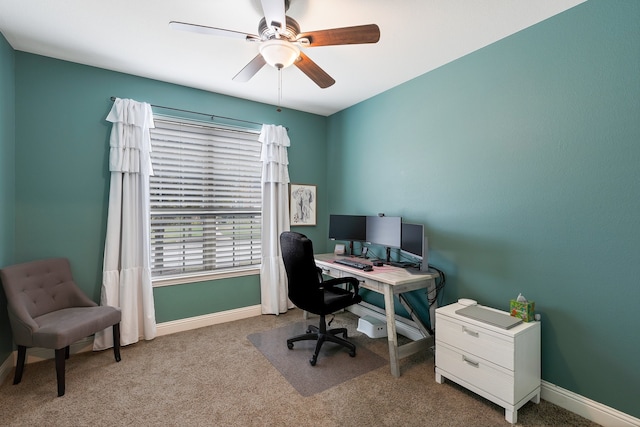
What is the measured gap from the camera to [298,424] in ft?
5.93

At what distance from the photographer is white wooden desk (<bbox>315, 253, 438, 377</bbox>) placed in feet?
7.68

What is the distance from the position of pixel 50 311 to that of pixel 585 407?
13.0 feet

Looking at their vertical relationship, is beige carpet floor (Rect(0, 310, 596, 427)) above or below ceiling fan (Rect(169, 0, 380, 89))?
below

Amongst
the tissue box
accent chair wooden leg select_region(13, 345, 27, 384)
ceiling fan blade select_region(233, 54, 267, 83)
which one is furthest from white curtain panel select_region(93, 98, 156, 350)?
the tissue box

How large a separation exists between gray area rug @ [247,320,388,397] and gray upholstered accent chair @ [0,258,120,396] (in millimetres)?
1319

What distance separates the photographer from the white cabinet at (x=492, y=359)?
6.02 feet

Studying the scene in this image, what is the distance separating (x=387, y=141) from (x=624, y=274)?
2211 mm

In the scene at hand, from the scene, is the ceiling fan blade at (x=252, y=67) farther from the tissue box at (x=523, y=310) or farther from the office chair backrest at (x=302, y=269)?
the tissue box at (x=523, y=310)

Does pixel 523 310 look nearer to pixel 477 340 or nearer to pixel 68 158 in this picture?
pixel 477 340

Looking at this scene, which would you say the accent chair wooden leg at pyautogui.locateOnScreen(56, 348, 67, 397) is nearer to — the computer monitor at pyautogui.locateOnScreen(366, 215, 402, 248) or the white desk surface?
the white desk surface

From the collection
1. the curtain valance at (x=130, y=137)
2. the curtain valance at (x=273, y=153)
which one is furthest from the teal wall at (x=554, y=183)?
the curtain valance at (x=130, y=137)

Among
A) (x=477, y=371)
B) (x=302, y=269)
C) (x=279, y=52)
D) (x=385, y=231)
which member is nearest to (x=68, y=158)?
(x=279, y=52)

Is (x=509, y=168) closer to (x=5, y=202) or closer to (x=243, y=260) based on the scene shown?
(x=243, y=260)

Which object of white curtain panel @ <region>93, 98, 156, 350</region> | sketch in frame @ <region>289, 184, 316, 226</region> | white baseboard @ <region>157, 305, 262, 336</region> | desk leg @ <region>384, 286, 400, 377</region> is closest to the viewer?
desk leg @ <region>384, 286, 400, 377</region>
